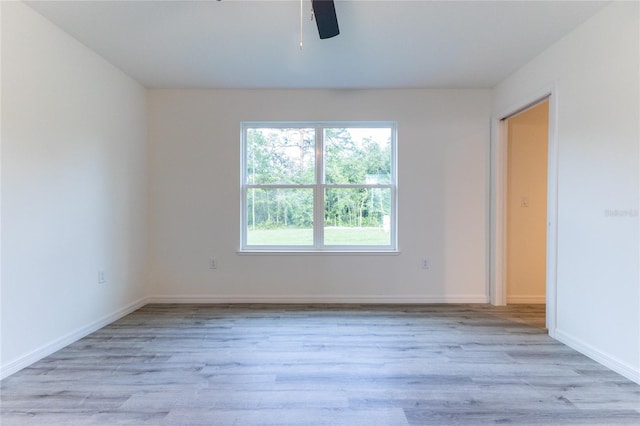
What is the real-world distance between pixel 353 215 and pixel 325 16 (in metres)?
2.10

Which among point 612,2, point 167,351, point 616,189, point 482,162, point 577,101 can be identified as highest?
point 612,2

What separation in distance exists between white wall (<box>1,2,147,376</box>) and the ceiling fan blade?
6.46 feet

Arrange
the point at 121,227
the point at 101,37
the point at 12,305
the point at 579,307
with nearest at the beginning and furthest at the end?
the point at 12,305, the point at 579,307, the point at 101,37, the point at 121,227

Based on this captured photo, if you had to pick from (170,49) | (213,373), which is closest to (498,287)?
(213,373)

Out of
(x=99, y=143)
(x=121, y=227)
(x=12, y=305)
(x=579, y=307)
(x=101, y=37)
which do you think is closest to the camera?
(x=12, y=305)

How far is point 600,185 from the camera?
2059mm

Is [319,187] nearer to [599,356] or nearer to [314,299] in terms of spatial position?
[314,299]

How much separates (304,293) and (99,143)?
8.15 feet

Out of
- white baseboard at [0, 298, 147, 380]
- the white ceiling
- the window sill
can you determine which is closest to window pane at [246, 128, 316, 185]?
the white ceiling

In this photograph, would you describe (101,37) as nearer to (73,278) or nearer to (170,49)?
(170,49)

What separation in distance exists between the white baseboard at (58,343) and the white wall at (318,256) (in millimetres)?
533

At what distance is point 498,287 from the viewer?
129 inches

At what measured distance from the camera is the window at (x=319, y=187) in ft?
11.4

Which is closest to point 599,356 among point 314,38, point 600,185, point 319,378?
point 600,185
